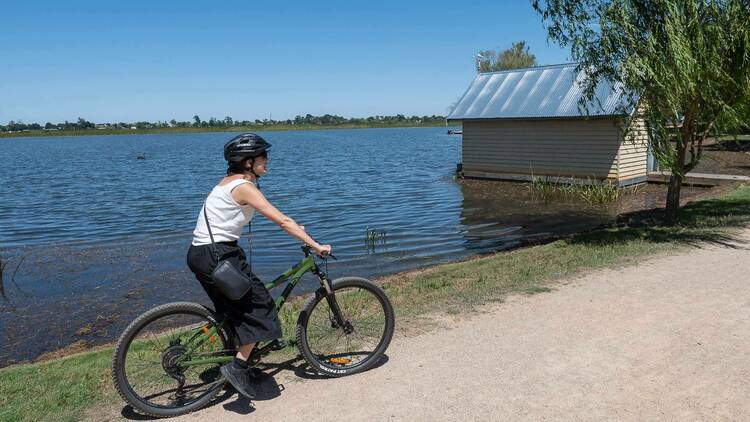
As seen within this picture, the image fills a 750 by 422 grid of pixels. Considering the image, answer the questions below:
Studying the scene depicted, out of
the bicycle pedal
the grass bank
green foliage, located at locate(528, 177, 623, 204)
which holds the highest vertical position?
the bicycle pedal

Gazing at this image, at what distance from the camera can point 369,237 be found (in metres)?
15.2

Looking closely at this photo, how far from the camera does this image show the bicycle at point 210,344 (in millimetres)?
4500

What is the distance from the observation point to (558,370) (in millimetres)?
5125

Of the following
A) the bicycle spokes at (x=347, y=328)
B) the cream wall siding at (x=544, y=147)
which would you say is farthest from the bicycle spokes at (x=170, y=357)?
the cream wall siding at (x=544, y=147)

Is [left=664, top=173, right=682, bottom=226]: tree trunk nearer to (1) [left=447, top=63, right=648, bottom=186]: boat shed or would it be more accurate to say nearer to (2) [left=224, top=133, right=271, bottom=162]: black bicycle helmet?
(1) [left=447, top=63, right=648, bottom=186]: boat shed

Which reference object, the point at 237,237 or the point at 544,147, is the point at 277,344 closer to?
the point at 237,237

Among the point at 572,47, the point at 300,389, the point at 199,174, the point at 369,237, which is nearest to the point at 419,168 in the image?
the point at 199,174

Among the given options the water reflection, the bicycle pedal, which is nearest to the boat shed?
the water reflection

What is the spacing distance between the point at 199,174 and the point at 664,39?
105ft

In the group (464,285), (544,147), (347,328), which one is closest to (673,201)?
(464,285)

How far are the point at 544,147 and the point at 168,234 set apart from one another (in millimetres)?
13748

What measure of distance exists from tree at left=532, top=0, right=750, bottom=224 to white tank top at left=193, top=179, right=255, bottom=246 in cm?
811

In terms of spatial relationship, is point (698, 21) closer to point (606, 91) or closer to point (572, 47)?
point (572, 47)

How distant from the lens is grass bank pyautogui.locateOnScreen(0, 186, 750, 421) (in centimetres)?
496
